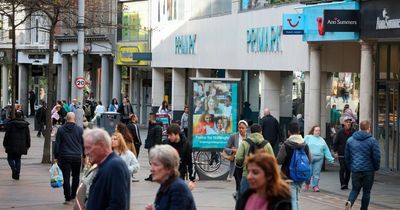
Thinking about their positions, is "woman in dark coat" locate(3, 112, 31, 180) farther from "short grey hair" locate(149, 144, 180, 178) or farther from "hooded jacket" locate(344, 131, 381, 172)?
"short grey hair" locate(149, 144, 180, 178)

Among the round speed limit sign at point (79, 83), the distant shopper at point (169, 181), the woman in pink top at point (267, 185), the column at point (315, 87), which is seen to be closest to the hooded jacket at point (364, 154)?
the distant shopper at point (169, 181)

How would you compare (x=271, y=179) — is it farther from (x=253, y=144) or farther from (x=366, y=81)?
(x=366, y=81)

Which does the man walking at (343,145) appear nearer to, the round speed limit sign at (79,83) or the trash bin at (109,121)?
the round speed limit sign at (79,83)

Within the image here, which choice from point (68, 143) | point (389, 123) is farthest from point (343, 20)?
point (68, 143)

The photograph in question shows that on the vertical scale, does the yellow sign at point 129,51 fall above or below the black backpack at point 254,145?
above

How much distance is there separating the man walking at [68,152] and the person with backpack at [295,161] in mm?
4239

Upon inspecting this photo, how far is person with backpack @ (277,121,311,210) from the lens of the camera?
15.1 meters

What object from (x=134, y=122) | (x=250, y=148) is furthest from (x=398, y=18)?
(x=250, y=148)

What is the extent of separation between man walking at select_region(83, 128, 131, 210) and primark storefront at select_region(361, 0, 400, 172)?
1726cm

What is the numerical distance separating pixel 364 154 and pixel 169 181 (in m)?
9.19

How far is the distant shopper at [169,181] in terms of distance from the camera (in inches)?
309

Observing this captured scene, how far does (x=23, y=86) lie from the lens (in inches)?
2704

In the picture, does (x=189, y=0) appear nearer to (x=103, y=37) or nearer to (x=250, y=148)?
(x=103, y=37)

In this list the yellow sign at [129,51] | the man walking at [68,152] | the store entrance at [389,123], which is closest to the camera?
the man walking at [68,152]
